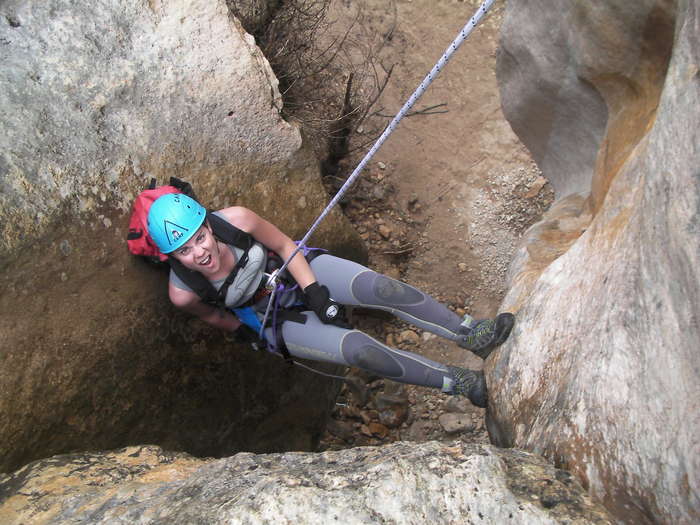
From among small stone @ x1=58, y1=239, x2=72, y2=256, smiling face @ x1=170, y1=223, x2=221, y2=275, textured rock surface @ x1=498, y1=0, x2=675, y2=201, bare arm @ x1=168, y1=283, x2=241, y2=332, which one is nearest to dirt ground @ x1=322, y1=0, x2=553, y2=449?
textured rock surface @ x1=498, y1=0, x2=675, y2=201

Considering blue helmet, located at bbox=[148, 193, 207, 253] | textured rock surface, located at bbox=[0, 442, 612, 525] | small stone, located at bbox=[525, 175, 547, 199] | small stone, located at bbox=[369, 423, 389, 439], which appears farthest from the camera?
small stone, located at bbox=[525, 175, 547, 199]

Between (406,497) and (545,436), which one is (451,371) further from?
(406,497)

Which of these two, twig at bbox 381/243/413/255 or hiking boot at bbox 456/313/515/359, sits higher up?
hiking boot at bbox 456/313/515/359

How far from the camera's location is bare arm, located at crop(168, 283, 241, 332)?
123 inches

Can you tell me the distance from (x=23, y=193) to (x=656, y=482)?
2866mm

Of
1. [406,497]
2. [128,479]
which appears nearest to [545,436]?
[406,497]

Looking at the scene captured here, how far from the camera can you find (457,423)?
4727mm

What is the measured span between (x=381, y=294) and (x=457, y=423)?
183cm

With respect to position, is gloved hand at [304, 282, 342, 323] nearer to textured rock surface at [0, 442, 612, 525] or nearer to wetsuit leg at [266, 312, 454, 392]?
wetsuit leg at [266, 312, 454, 392]

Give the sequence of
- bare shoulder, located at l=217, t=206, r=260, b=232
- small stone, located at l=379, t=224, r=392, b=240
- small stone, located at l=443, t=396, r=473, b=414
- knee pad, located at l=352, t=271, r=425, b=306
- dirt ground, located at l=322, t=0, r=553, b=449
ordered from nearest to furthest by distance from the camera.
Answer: bare shoulder, located at l=217, t=206, r=260, b=232 → knee pad, located at l=352, t=271, r=425, b=306 → small stone, located at l=443, t=396, r=473, b=414 → dirt ground, located at l=322, t=0, r=553, b=449 → small stone, located at l=379, t=224, r=392, b=240

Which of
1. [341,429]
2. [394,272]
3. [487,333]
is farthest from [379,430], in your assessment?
[487,333]

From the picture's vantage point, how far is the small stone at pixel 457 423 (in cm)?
471

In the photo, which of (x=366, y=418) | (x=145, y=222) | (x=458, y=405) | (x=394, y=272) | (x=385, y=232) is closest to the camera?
(x=145, y=222)

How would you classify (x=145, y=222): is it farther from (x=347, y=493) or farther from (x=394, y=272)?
(x=394, y=272)
